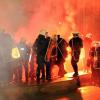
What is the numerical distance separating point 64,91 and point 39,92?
122cm

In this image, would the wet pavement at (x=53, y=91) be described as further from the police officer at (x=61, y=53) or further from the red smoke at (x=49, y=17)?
the red smoke at (x=49, y=17)

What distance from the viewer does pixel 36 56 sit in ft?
48.3

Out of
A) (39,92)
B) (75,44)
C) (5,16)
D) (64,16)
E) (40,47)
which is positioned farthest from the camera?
(64,16)

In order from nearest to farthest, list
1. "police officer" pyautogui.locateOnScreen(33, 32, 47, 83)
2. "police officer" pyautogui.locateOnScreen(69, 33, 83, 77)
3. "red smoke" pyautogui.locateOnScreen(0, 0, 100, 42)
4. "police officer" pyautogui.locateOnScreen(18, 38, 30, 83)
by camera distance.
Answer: "police officer" pyautogui.locateOnScreen(18, 38, 30, 83), "police officer" pyautogui.locateOnScreen(33, 32, 47, 83), "police officer" pyautogui.locateOnScreen(69, 33, 83, 77), "red smoke" pyautogui.locateOnScreen(0, 0, 100, 42)

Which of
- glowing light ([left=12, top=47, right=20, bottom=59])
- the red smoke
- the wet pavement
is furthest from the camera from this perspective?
the red smoke

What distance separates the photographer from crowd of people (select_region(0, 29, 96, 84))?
13.9 meters

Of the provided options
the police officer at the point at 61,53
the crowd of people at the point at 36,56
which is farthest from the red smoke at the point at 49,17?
the crowd of people at the point at 36,56

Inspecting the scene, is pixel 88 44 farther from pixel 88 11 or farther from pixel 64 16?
pixel 88 11

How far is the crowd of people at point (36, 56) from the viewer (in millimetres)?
13871

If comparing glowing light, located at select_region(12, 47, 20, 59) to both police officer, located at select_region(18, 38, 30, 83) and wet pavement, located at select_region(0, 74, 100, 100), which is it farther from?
wet pavement, located at select_region(0, 74, 100, 100)

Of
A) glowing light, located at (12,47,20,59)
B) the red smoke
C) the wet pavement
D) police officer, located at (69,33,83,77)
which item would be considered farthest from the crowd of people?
the red smoke

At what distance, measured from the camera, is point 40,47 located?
14367 mm

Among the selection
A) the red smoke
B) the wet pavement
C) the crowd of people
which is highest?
the red smoke

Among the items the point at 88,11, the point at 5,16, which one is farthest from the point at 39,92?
the point at 88,11
